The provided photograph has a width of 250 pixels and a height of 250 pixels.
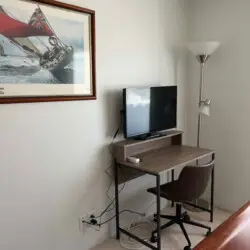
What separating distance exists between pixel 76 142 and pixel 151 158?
0.72 meters

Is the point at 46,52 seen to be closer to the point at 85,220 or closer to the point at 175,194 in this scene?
the point at 85,220

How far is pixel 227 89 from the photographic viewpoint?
9.80ft

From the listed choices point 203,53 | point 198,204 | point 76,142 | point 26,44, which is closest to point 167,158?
point 76,142

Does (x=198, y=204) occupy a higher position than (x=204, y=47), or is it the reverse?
(x=204, y=47)

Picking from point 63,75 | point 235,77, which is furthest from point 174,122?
point 63,75

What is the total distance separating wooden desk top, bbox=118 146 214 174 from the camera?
7.26 feet

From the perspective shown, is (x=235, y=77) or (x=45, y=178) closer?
(x=45, y=178)

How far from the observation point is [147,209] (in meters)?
2.94

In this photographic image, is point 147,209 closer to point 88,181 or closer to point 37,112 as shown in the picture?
point 88,181

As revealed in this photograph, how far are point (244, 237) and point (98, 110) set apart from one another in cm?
149

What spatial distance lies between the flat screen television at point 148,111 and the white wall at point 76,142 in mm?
158

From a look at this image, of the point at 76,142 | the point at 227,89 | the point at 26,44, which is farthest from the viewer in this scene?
the point at 227,89

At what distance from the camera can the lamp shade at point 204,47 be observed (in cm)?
278

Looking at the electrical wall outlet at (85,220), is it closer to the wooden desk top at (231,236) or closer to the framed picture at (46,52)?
the framed picture at (46,52)
